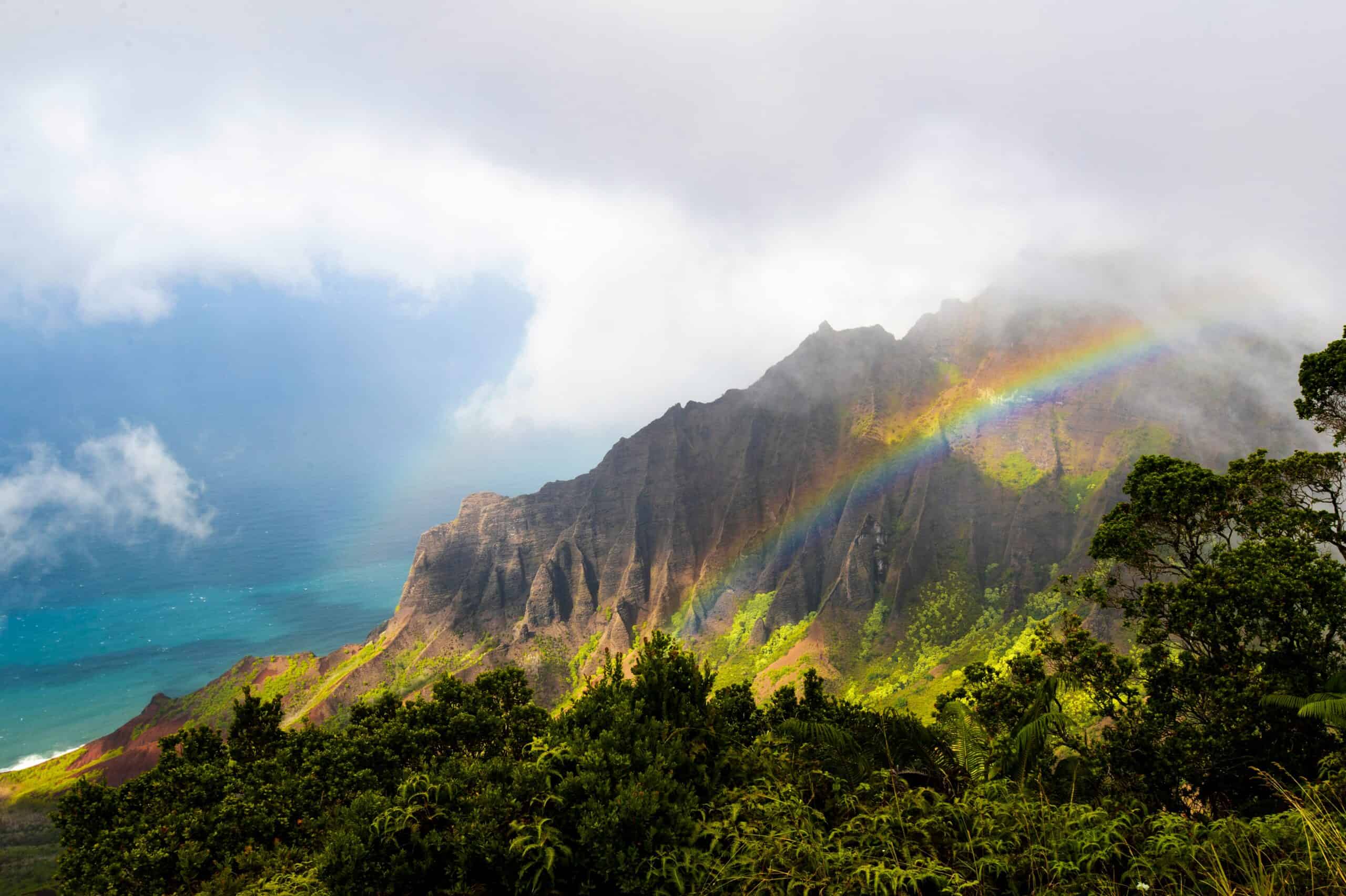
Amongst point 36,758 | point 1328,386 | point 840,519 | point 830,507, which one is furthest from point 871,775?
point 36,758

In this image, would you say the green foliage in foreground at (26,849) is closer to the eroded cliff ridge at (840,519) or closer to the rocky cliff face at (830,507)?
the eroded cliff ridge at (840,519)

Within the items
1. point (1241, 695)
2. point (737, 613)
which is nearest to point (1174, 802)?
point (1241, 695)

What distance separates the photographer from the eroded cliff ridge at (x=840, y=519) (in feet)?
323

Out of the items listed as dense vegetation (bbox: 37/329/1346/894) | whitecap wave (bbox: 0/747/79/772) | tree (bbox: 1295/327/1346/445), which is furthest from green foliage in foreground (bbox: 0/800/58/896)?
whitecap wave (bbox: 0/747/79/772)

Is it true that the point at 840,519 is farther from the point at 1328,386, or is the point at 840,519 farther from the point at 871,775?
the point at 871,775

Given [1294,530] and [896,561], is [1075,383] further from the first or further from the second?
[1294,530]

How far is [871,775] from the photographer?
972 centimetres

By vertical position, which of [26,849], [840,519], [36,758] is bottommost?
[26,849]

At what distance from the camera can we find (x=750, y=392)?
164m

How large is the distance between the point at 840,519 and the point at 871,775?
12263cm

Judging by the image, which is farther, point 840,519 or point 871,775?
point 840,519

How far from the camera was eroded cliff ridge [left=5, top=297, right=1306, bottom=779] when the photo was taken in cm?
9844

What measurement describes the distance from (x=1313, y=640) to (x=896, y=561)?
98.8 metres

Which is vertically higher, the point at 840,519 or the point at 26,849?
the point at 840,519
